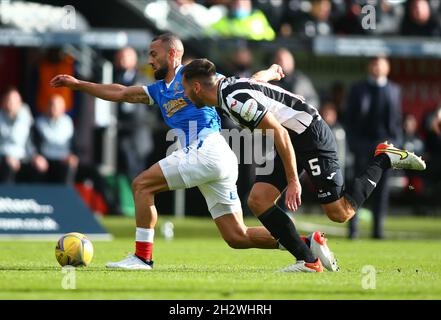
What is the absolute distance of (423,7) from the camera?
817 inches

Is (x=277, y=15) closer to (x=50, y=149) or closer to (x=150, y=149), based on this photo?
(x=150, y=149)

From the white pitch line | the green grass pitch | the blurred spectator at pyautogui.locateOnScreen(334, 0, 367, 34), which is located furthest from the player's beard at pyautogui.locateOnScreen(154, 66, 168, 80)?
the blurred spectator at pyautogui.locateOnScreen(334, 0, 367, 34)

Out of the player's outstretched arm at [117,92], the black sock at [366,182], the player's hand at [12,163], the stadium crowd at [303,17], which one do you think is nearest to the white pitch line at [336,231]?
the stadium crowd at [303,17]

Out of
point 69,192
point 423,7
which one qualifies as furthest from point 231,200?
point 423,7

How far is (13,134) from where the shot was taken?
18172mm

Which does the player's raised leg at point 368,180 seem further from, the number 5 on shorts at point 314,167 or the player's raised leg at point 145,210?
the player's raised leg at point 145,210

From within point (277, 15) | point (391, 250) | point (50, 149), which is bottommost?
point (391, 250)

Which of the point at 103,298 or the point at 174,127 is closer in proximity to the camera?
the point at 103,298

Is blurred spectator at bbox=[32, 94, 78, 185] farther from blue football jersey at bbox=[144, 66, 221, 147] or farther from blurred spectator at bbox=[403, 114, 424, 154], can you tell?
blue football jersey at bbox=[144, 66, 221, 147]

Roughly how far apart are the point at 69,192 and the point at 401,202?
29.5ft

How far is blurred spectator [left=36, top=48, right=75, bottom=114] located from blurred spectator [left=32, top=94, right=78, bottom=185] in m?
2.54

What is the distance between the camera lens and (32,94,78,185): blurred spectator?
1822cm

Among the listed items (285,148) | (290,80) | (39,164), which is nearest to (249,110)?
(285,148)
